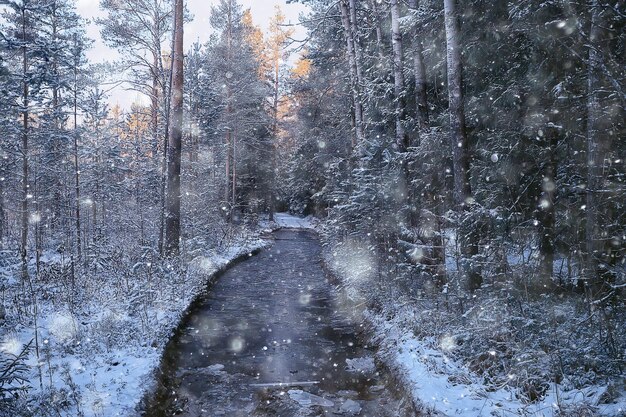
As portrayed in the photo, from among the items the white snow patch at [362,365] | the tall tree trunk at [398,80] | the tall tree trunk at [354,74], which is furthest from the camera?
the tall tree trunk at [354,74]

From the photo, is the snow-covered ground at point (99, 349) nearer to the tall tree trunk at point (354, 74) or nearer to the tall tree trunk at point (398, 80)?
the tall tree trunk at point (398, 80)

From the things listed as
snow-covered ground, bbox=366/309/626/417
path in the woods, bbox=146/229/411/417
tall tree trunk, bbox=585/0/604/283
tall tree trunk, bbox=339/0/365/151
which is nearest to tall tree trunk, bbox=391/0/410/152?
tall tree trunk, bbox=339/0/365/151

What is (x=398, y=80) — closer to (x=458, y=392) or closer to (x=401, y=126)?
(x=401, y=126)


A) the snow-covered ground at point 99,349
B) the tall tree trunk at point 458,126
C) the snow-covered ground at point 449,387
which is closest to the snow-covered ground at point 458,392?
the snow-covered ground at point 449,387

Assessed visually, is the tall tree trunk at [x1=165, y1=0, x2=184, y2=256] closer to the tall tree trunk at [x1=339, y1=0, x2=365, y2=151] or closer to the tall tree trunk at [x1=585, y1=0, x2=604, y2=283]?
the tall tree trunk at [x1=339, y1=0, x2=365, y2=151]

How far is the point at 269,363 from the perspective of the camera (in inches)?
287

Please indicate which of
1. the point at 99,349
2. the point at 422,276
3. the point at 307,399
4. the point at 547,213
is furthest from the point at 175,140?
the point at 547,213

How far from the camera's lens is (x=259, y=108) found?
1325 inches

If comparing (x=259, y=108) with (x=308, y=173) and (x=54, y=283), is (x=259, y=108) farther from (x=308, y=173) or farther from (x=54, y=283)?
(x=54, y=283)

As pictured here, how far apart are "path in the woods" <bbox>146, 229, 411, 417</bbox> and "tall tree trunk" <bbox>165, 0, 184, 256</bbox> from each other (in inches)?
91.5

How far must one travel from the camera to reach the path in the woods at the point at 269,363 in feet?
19.0

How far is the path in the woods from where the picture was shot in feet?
19.0

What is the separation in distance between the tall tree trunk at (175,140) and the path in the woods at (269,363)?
7.62 feet

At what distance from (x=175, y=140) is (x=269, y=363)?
8.37 metres
